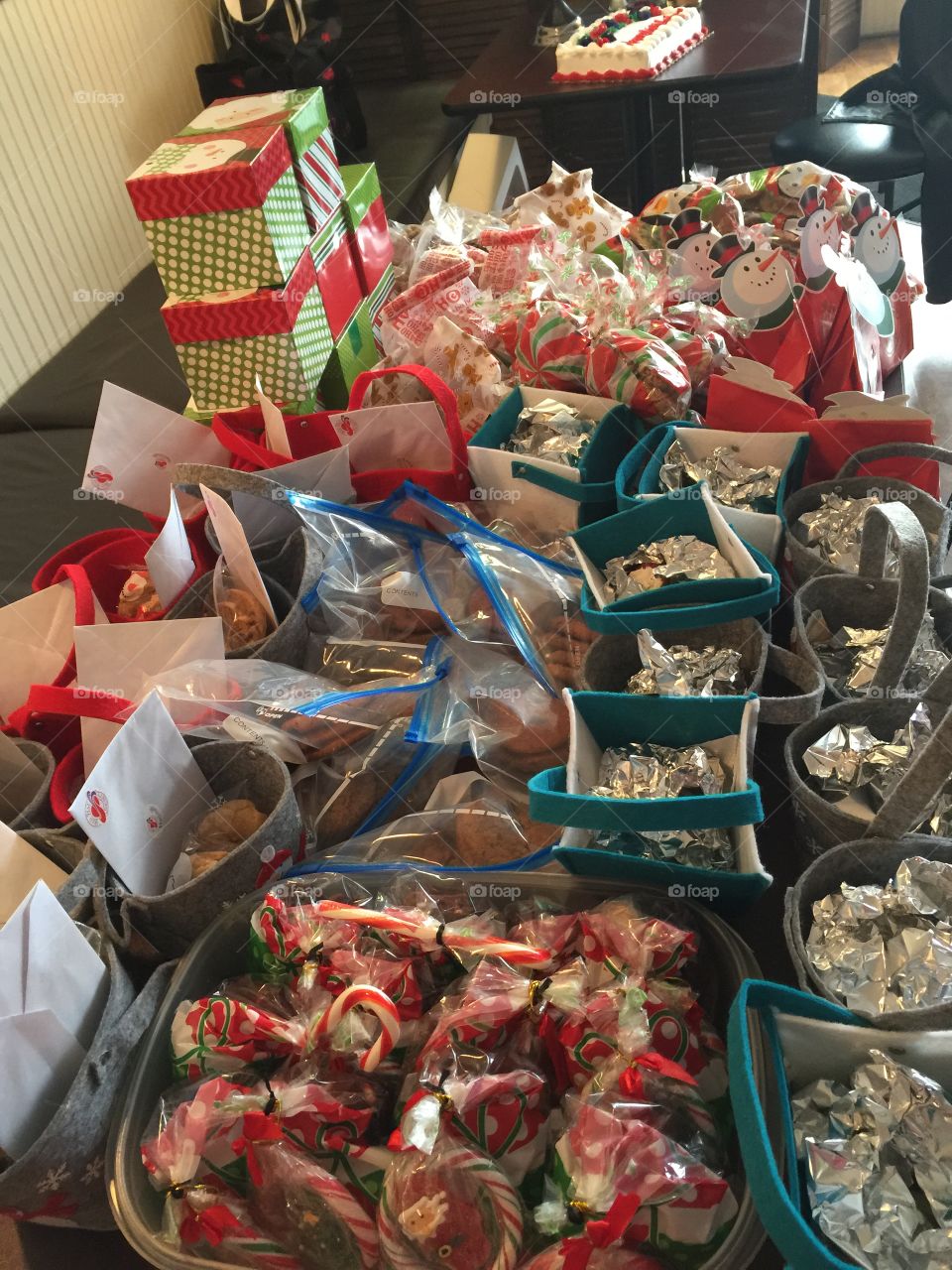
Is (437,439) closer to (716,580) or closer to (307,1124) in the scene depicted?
(716,580)

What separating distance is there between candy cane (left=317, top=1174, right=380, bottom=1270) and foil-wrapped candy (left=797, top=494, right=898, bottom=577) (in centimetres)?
77

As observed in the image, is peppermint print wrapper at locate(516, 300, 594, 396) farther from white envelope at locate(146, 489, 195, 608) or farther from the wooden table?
the wooden table

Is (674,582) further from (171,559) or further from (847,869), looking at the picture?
(171,559)

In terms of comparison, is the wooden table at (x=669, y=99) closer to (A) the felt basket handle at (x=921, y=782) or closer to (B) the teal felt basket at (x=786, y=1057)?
(A) the felt basket handle at (x=921, y=782)

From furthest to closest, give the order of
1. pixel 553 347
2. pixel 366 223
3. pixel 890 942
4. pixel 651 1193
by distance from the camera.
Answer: pixel 366 223, pixel 553 347, pixel 890 942, pixel 651 1193

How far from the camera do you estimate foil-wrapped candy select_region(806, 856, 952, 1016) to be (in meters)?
0.73

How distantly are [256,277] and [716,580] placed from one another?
973 millimetres

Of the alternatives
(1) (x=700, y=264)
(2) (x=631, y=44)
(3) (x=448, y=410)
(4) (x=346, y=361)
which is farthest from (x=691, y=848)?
(2) (x=631, y=44)

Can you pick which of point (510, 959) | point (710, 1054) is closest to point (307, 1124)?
point (510, 959)

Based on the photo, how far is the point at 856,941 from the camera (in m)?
0.77

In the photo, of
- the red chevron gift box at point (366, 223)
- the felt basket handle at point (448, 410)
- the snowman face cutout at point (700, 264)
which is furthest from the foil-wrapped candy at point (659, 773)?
the red chevron gift box at point (366, 223)

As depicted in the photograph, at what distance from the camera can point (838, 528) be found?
1136 mm

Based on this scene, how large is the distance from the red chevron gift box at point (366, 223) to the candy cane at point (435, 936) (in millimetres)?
1417

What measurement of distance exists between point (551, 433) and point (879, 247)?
635mm
